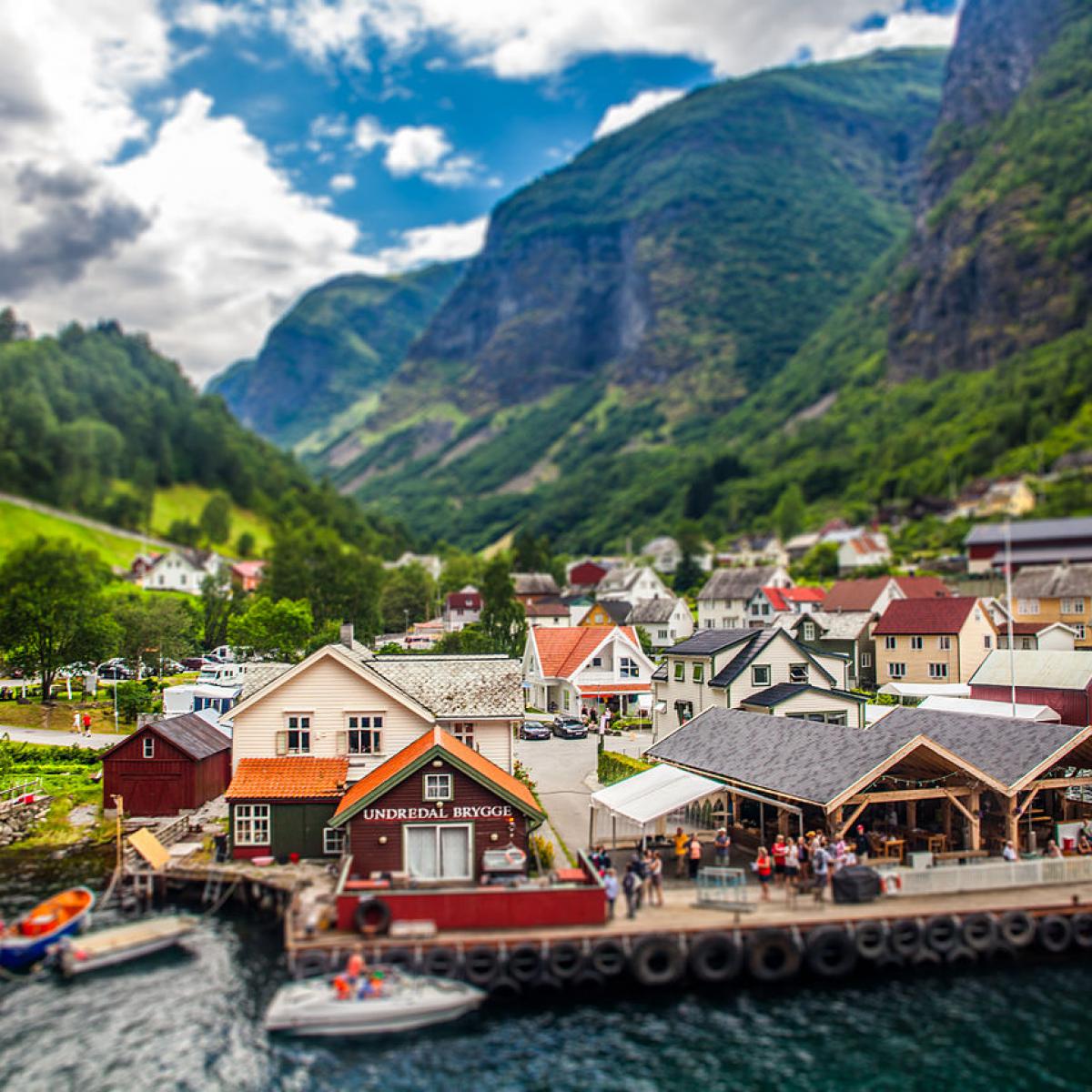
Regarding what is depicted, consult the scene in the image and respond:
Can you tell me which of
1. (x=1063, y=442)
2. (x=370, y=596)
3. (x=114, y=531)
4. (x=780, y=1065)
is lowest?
(x=780, y=1065)

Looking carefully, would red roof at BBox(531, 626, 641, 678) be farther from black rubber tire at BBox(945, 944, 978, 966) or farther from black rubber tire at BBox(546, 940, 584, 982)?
black rubber tire at BBox(546, 940, 584, 982)

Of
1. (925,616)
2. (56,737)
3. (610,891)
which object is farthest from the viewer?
(925,616)

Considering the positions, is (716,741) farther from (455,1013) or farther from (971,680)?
(971,680)

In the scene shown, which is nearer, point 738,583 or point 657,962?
point 657,962

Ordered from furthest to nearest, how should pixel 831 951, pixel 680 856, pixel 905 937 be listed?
pixel 680 856, pixel 905 937, pixel 831 951

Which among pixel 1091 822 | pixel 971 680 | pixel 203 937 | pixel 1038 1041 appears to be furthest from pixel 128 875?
pixel 971 680

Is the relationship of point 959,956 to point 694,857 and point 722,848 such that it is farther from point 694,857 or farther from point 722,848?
point 694,857

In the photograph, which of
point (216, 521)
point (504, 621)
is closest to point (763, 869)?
point (504, 621)
